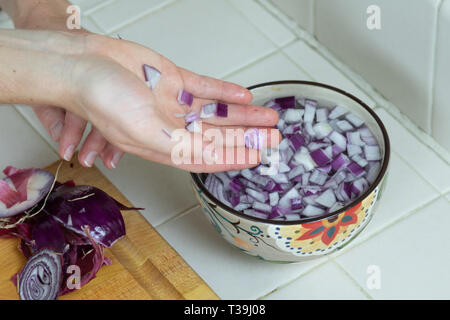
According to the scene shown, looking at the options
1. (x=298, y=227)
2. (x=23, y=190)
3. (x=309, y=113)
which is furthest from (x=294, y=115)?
(x=23, y=190)

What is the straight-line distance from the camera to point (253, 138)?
1.16 m

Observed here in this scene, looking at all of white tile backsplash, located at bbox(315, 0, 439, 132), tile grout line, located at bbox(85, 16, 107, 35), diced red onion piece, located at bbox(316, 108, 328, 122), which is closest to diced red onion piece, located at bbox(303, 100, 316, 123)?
diced red onion piece, located at bbox(316, 108, 328, 122)

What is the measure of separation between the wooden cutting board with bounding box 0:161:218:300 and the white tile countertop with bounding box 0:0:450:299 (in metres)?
0.17

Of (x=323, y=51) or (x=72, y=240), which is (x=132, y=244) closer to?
(x=72, y=240)

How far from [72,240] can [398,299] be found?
21.9 inches

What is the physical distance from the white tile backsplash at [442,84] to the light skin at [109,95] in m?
0.32

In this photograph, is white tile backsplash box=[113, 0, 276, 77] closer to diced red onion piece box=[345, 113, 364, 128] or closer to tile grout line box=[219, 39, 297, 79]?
tile grout line box=[219, 39, 297, 79]

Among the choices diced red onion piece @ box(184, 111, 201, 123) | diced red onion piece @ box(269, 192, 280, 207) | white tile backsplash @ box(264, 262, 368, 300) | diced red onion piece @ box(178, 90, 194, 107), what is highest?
diced red onion piece @ box(178, 90, 194, 107)

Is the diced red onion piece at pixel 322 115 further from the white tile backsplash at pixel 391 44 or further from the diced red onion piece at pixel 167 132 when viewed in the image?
the diced red onion piece at pixel 167 132

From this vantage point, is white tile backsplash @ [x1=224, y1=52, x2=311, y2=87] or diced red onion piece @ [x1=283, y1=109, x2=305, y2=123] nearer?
diced red onion piece @ [x1=283, y1=109, x2=305, y2=123]

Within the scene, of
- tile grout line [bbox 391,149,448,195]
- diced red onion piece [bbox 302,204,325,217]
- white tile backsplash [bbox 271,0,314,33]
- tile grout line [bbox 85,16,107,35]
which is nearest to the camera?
diced red onion piece [bbox 302,204,325,217]

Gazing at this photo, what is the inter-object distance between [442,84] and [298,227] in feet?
1.45

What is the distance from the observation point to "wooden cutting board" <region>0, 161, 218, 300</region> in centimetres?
106

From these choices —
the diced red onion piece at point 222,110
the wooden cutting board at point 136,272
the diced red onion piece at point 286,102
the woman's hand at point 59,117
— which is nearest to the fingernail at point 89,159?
the woman's hand at point 59,117
